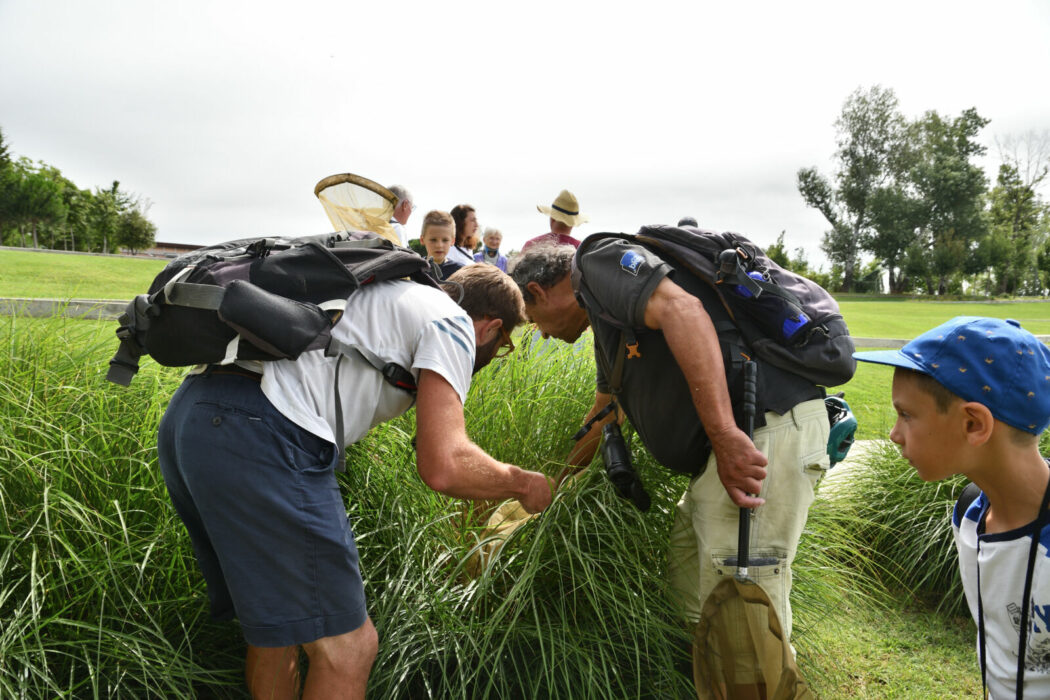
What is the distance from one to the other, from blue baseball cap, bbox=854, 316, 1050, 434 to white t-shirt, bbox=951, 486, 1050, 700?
0.27 meters

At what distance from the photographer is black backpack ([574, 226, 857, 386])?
85.8 inches

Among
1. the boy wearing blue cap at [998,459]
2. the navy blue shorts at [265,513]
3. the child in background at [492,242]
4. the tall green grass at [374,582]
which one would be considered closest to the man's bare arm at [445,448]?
the navy blue shorts at [265,513]

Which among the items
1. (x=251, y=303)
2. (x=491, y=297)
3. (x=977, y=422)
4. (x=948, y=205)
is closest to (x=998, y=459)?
(x=977, y=422)

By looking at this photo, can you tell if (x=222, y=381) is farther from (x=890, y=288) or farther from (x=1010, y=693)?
(x=890, y=288)

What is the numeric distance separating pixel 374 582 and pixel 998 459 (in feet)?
6.44

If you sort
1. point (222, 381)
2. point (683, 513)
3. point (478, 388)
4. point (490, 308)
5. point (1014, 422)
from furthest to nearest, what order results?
1. point (478, 388)
2. point (683, 513)
3. point (490, 308)
4. point (222, 381)
5. point (1014, 422)

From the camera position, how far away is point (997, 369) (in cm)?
166

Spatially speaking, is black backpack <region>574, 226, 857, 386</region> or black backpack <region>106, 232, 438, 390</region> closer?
black backpack <region>106, 232, 438, 390</region>

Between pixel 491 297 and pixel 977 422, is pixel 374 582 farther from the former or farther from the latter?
pixel 977 422

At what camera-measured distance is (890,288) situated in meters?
58.3

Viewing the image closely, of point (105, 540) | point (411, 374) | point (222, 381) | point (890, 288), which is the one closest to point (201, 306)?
point (222, 381)

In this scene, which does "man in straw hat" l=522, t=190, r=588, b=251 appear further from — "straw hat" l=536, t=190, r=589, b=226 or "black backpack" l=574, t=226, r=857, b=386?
"black backpack" l=574, t=226, r=857, b=386

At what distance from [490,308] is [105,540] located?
142 centimetres

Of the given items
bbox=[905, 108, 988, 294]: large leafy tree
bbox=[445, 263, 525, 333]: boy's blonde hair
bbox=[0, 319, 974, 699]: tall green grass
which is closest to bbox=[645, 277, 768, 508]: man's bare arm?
bbox=[445, 263, 525, 333]: boy's blonde hair
